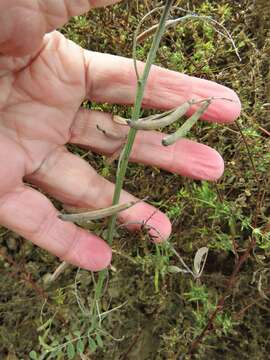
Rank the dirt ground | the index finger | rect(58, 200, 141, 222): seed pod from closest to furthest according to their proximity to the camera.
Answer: rect(58, 200, 141, 222): seed pod, the index finger, the dirt ground

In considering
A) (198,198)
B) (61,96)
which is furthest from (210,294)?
→ (61,96)

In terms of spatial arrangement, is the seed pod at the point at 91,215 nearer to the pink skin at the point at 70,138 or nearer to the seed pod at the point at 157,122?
the seed pod at the point at 157,122

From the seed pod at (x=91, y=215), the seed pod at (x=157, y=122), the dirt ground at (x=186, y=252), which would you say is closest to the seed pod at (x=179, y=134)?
the seed pod at (x=157, y=122)

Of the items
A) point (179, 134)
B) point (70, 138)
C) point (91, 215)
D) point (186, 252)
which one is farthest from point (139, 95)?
point (186, 252)

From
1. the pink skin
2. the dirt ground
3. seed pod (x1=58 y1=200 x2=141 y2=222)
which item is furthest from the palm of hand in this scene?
seed pod (x1=58 y1=200 x2=141 y2=222)

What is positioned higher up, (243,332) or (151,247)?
(151,247)

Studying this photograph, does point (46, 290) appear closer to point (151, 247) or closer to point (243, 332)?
point (151, 247)

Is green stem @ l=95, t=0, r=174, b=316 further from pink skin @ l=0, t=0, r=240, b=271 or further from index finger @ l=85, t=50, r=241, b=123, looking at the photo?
index finger @ l=85, t=50, r=241, b=123
